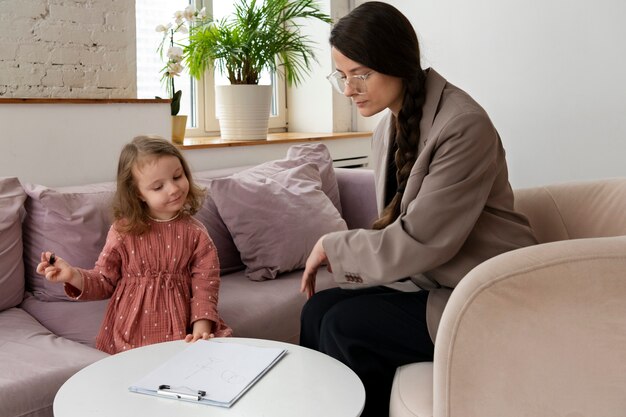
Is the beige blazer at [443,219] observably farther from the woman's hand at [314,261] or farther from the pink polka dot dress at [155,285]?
the pink polka dot dress at [155,285]

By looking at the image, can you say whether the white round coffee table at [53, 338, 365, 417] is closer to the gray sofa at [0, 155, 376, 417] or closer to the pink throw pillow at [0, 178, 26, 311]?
the gray sofa at [0, 155, 376, 417]

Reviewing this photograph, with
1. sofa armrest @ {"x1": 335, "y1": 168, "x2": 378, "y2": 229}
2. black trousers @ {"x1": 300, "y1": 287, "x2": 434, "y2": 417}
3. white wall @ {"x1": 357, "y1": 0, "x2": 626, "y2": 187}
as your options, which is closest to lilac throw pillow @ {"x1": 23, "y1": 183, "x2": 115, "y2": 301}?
black trousers @ {"x1": 300, "y1": 287, "x2": 434, "y2": 417}

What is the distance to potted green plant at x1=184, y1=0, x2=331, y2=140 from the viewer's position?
332cm

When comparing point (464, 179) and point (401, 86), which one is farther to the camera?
point (401, 86)

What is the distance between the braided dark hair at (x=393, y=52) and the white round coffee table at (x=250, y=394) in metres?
0.43

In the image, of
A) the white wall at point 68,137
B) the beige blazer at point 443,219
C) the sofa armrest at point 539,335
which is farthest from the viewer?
the white wall at point 68,137

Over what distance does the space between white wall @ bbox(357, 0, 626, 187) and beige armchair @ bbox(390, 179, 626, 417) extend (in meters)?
2.00

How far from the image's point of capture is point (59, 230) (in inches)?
88.2

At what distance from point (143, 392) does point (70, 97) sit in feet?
5.61

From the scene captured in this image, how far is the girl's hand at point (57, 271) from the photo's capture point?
1.76 m

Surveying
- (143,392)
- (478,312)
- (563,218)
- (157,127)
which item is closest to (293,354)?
(143,392)

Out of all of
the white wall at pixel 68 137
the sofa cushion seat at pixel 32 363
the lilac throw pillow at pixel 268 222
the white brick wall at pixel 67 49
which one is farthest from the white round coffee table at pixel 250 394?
the white brick wall at pixel 67 49

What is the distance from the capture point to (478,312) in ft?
4.28

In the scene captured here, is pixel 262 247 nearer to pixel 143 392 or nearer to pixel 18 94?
pixel 18 94
